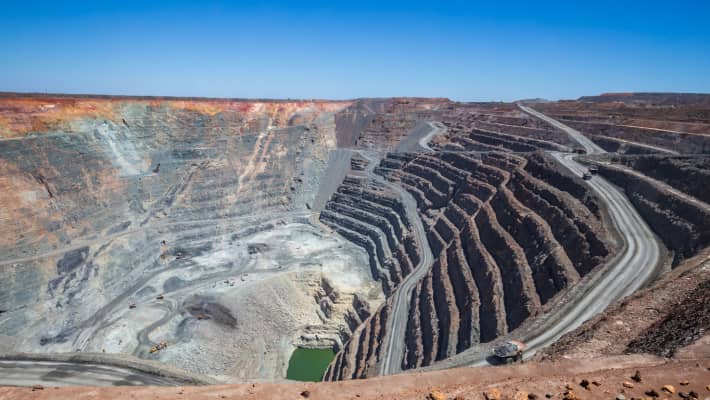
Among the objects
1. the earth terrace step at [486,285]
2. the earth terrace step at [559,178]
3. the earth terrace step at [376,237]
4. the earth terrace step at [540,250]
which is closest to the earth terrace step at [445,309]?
the earth terrace step at [486,285]

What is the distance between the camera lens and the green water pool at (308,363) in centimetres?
4109

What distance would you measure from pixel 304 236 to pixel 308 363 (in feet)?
86.8

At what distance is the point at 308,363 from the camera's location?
43688 mm

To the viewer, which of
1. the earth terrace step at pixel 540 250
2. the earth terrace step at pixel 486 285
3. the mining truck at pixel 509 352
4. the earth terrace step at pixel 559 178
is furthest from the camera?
the earth terrace step at pixel 559 178

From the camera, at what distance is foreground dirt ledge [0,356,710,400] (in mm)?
12844

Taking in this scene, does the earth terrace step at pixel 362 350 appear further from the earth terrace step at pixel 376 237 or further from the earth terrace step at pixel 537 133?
the earth terrace step at pixel 537 133

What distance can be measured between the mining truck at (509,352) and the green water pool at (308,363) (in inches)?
988

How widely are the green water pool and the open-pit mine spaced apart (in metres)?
0.22

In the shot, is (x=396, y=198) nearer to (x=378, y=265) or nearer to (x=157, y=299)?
(x=378, y=265)

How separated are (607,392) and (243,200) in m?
64.4

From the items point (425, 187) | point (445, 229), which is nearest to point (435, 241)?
point (445, 229)

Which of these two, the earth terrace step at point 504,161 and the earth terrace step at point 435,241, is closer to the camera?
the earth terrace step at point 435,241

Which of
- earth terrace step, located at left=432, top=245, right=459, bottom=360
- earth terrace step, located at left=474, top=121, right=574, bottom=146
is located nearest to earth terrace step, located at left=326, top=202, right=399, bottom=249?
earth terrace step, located at left=432, top=245, right=459, bottom=360

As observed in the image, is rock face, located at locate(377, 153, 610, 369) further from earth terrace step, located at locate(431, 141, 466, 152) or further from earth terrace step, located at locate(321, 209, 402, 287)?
earth terrace step, located at locate(431, 141, 466, 152)
